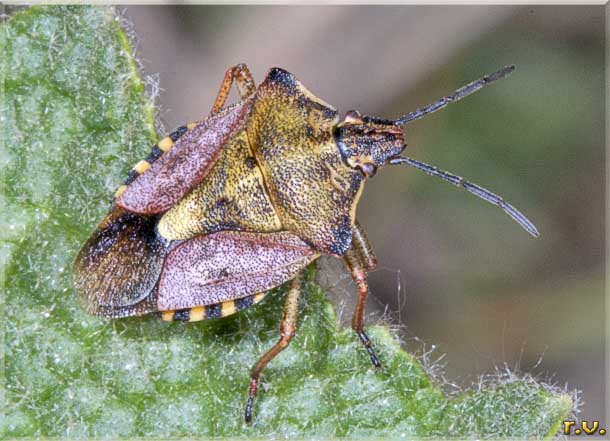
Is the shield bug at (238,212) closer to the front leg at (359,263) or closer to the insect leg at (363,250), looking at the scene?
A: the front leg at (359,263)

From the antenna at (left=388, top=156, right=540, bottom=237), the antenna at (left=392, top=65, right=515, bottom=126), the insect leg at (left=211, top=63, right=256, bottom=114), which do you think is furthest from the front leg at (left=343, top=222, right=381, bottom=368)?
the insect leg at (left=211, top=63, right=256, bottom=114)

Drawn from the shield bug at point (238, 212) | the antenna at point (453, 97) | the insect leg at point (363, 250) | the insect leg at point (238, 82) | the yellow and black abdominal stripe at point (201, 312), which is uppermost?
the insect leg at point (238, 82)

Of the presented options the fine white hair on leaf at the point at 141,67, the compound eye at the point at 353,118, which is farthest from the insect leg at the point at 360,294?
the fine white hair on leaf at the point at 141,67

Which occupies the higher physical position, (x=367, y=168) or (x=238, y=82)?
(x=238, y=82)

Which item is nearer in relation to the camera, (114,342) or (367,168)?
(114,342)

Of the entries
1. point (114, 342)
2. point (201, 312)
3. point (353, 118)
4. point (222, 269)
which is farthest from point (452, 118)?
point (114, 342)

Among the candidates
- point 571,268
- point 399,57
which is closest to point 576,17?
point 399,57

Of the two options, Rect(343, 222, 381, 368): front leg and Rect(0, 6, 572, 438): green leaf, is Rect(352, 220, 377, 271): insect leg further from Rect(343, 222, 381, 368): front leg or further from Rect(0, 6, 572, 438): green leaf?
Rect(0, 6, 572, 438): green leaf

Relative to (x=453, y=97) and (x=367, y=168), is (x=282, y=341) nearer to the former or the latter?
(x=367, y=168)
